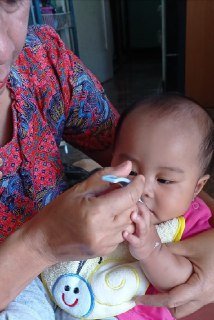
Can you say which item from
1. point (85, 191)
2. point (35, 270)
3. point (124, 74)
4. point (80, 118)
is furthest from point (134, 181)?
point (124, 74)

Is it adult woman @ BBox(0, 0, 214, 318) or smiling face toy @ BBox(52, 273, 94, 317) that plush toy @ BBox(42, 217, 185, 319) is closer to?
smiling face toy @ BBox(52, 273, 94, 317)

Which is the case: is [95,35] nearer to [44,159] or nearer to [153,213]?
[44,159]

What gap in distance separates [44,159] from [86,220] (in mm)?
368

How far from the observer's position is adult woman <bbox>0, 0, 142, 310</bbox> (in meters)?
0.54

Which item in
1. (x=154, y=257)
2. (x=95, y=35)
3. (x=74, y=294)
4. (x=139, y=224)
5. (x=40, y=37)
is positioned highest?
(x=40, y=37)

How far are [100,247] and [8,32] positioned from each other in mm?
423

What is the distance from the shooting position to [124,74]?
18.1 feet

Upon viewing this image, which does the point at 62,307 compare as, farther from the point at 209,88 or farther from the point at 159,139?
the point at 209,88

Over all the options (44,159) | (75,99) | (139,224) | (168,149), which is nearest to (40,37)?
(75,99)

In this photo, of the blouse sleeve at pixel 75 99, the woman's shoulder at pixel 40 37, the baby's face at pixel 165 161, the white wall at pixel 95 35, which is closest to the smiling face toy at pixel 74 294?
the baby's face at pixel 165 161

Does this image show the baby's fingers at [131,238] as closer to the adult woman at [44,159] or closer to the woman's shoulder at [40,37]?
the adult woman at [44,159]

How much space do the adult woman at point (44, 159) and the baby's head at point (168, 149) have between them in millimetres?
196

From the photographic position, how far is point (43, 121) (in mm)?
883

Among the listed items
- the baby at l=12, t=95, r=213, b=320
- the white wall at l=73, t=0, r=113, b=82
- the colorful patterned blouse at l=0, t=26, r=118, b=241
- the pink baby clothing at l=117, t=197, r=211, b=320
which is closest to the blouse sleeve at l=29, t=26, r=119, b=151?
the colorful patterned blouse at l=0, t=26, r=118, b=241
